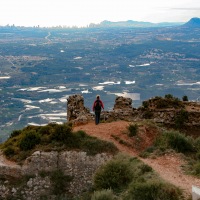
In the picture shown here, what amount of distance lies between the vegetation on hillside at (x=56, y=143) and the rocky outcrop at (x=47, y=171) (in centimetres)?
42

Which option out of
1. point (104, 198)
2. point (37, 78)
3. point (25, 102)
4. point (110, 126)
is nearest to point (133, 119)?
point (110, 126)

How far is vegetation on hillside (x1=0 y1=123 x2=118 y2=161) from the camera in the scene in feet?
67.7

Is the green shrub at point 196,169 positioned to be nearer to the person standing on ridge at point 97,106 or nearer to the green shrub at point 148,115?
the person standing on ridge at point 97,106

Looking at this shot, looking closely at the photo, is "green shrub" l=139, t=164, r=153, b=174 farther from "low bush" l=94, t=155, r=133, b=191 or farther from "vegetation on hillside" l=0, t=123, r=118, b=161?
"vegetation on hillside" l=0, t=123, r=118, b=161

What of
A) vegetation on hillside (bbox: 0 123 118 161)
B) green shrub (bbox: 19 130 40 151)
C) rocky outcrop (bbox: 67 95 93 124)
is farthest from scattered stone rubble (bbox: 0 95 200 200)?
rocky outcrop (bbox: 67 95 93 124)

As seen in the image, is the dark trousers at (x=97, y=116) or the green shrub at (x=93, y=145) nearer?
the green shrub at (x=93, y=145)

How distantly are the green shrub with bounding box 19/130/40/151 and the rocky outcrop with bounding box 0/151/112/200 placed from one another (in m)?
0.85

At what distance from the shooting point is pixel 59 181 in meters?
A: 19.7

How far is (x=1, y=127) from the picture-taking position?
4040 inches

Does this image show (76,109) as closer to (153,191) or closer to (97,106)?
(97,106)

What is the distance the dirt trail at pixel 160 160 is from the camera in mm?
16828

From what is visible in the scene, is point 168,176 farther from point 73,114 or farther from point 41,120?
point 41,120

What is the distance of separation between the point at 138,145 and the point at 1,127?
84.1 m

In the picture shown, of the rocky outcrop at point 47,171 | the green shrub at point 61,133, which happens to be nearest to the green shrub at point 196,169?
the rocky outcrop at point 47,171
